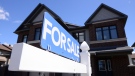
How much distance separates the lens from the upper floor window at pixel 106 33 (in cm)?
1218

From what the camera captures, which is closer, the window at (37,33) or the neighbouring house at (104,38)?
the neighbouring house at (104,38)

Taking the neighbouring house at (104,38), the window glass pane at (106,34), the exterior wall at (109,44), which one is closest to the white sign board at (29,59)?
the neighbouring house at (104,38)

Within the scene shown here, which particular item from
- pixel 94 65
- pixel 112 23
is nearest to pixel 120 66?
pixel 94 65

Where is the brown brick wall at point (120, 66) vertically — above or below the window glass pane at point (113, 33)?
below

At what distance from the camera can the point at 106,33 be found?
12453 mm

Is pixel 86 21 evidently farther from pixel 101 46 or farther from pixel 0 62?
pixel 0 62

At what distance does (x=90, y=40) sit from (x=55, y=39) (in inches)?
466

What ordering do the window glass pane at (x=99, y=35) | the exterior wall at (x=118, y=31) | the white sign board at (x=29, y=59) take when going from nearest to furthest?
the white sign board at (x=29, y=59) → the exterior wall at (x=118, y=31) → the window glass pane at (x=99, y=35)

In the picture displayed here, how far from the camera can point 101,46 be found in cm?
1223

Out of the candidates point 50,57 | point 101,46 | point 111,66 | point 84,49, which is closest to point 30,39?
point 101,46

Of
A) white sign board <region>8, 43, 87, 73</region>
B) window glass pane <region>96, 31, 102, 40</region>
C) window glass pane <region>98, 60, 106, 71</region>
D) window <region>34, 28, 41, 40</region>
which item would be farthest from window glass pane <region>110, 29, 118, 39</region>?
white sign board <region>8, 43, 87, 73</region>

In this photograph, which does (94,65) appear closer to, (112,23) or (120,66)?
(120,66)

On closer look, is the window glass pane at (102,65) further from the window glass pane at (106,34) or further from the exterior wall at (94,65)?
the window glass pane at (106,34)

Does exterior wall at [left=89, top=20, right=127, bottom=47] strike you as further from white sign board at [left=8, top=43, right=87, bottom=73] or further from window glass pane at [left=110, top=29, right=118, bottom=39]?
white sign board at [left=8, top=43, right=87, bottom=73]
